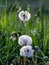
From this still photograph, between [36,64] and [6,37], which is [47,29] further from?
[36,64]

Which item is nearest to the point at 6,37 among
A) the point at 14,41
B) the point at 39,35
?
the point at 14,41

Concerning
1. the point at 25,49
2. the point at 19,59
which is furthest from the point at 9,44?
the point at 25,49

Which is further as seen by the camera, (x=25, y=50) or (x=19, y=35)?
(x=19, y=35)

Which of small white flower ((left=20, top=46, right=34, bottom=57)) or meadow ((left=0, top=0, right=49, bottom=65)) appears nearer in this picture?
small white flower ((left=20, top=46, right=34, bottom=57))

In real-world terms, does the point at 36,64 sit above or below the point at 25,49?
below

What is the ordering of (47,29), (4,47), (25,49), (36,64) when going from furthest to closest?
(47,29), (4,47), (36,64), (25,49)

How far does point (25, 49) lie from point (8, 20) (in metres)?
1.00

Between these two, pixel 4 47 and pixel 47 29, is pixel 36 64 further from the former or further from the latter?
pixel 47 29

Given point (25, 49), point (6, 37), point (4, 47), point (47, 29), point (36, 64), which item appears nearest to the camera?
point (25, 49)

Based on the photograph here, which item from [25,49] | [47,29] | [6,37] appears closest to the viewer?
[25,49]

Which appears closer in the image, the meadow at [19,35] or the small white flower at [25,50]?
the small white flower at [25,50]

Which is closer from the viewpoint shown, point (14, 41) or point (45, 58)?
point (45, 58)

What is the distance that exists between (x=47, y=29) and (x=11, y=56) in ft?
2.09

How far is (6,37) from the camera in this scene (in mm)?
2922
